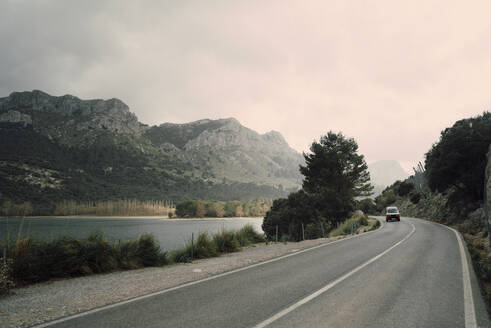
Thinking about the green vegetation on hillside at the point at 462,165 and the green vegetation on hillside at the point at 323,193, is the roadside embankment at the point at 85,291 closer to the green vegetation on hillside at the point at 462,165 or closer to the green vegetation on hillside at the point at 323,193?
the green vegetation on hillside at the point at 462,165

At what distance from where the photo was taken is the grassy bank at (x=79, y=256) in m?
8.23

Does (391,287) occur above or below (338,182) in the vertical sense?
below

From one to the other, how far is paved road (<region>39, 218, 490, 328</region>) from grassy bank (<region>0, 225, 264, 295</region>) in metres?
3.94

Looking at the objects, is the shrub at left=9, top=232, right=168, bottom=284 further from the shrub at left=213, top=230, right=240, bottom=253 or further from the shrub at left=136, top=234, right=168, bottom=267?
the shrub at left=213, top=230, right=240, bottom=253

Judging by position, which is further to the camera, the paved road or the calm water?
the calm water

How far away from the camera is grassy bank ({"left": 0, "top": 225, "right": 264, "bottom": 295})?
8.23m

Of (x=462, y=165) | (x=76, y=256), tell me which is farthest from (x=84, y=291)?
(x=462, y=165)

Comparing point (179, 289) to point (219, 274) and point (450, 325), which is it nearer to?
point (219, 274)

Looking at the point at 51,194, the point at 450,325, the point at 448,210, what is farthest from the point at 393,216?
the point at 51,194

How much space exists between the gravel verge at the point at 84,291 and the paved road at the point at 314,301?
64 cm

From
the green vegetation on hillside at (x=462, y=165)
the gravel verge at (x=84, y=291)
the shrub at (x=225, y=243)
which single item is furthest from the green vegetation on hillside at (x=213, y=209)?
the gravel verge at (x=84, y=291)

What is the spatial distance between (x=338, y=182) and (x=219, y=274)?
43996mm

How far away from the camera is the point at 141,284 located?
781 centimetres

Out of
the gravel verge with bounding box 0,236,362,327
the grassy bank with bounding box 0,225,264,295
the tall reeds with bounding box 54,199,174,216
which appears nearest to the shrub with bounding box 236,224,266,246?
the grassy bank with bounding box 0,225,264,295
